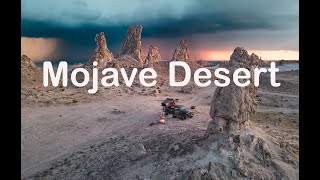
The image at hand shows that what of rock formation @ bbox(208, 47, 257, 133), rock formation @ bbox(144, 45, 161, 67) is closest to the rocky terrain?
rock formation @ bbox(208, 47, 257, 133)

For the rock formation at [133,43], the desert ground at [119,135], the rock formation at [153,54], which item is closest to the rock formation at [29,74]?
the desert ground at [119,135]

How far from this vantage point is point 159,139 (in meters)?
20.5

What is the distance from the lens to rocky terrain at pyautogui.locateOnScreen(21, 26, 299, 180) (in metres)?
15.2

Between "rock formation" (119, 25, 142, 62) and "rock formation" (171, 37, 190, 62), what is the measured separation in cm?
869

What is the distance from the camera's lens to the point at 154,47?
3492 inches

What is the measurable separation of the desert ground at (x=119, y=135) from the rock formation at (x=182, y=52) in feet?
135

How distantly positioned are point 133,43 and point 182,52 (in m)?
12.0

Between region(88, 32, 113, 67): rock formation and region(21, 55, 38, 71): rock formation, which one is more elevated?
region(88, 32, 113, 67): rock formation

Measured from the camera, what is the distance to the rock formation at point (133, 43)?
81.0m

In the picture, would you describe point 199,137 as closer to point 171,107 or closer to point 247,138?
point 247,138

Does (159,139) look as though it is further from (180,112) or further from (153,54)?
(153,54)

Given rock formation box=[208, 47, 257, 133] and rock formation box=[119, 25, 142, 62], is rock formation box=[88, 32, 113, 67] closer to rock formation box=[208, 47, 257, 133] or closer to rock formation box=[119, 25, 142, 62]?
rock formation box=[119, 25, 142, 62]

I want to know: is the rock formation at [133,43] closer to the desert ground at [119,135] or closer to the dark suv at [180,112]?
the desert ground at [119,135]
